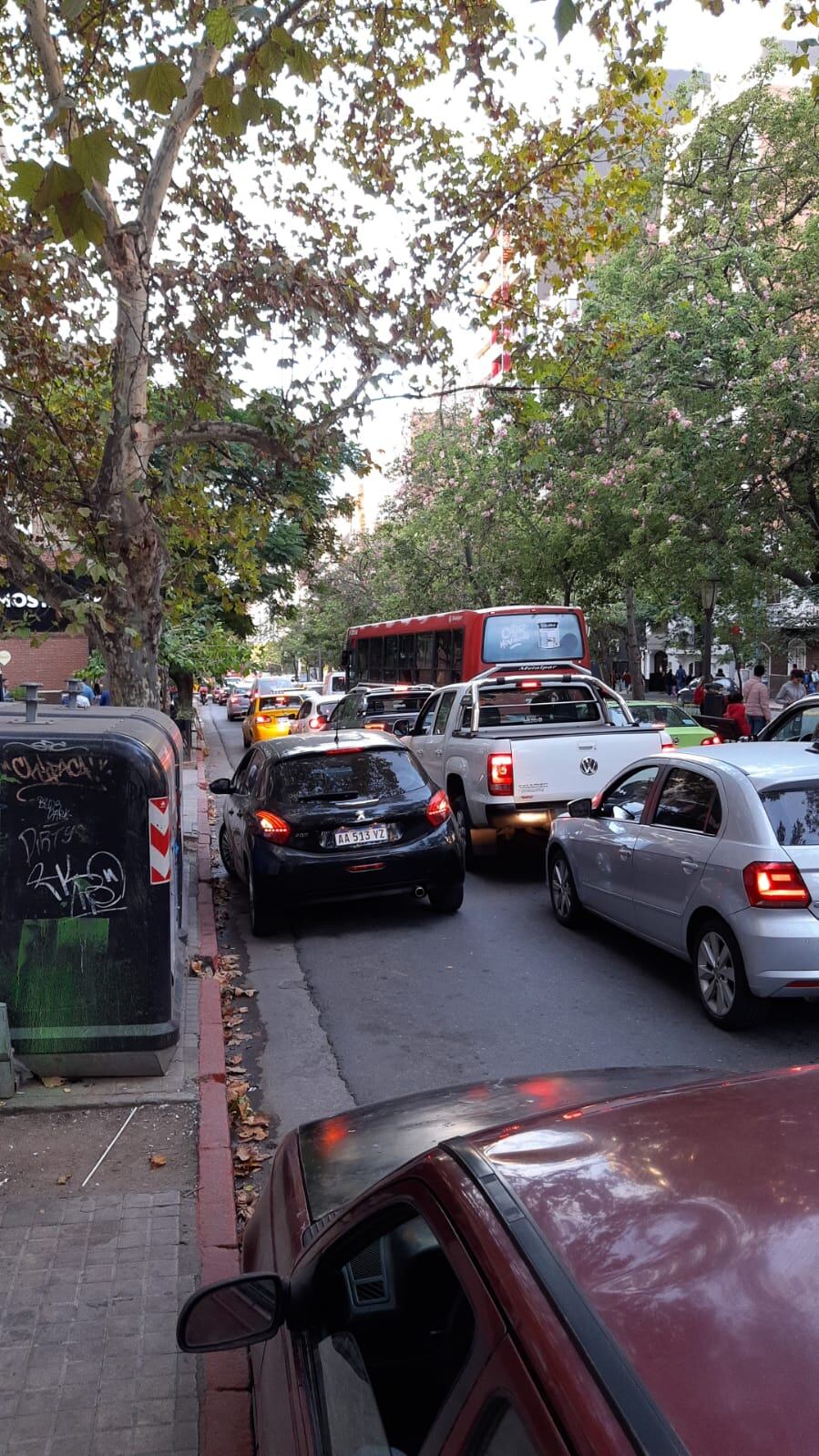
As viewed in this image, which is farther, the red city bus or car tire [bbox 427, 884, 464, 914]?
the red city bus

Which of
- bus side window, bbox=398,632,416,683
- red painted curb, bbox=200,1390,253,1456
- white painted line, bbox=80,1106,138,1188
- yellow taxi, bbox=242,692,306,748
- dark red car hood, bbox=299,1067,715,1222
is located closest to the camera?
dark red car hood, bbox=299,1067,715,1222

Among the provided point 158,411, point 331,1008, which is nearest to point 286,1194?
point 331,1008

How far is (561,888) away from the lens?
28.6ft

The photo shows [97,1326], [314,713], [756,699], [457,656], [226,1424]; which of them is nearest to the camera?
[226,1424]

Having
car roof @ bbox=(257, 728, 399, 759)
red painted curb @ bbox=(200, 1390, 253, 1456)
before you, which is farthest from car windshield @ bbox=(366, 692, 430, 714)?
red painted curb @ bbox=(200, 1390, 253, 1456)

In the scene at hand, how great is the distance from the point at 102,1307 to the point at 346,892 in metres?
4.98

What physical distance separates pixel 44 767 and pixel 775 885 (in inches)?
151

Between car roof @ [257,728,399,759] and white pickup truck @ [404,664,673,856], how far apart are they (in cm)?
169

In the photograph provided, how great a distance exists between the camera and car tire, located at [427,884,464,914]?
29.9 ft

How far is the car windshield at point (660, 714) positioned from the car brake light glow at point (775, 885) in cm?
1287

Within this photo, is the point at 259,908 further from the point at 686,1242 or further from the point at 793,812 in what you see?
the point at 686,1242

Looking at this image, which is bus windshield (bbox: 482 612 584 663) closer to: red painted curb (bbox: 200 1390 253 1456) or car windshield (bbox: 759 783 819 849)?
car windshield (bbox: 759 783 819 849)

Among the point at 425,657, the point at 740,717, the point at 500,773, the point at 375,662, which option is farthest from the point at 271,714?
the point at 500,773

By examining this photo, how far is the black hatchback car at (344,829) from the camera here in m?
8.48
